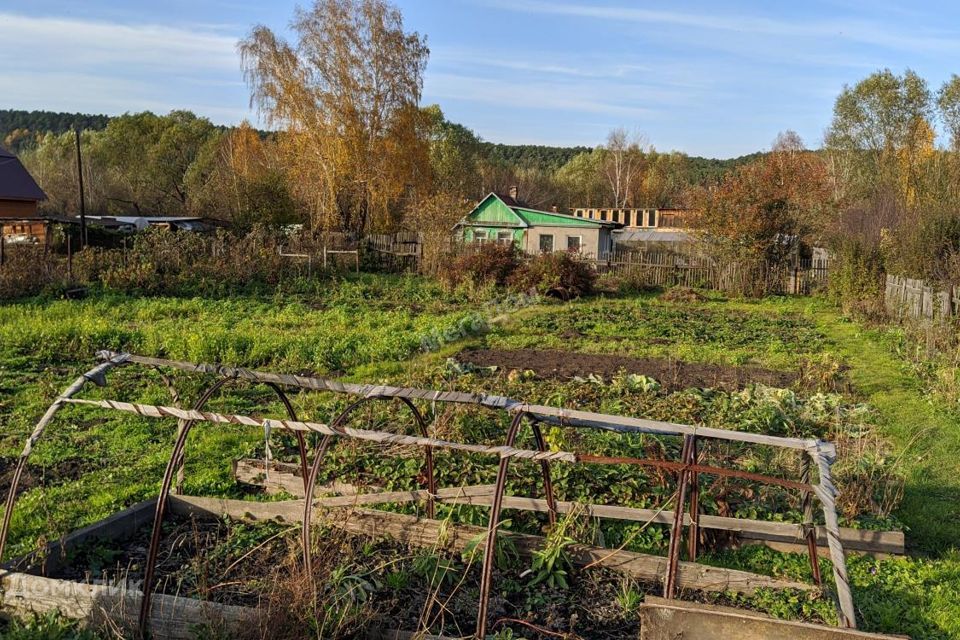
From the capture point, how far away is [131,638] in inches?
139

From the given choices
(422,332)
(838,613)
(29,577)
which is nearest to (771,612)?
(838,613)

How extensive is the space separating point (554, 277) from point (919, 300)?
8.96 meters

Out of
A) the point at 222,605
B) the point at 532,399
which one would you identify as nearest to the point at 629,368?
the point at 532,399

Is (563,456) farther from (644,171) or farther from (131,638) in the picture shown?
(644,171)

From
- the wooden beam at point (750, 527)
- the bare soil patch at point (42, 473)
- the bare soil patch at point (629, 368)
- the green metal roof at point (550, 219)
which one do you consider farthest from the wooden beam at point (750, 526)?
the green metal roof at point (550, 219)

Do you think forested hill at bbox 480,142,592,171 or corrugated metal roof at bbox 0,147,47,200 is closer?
corrugated metal roof at bbox 0,147,47,200

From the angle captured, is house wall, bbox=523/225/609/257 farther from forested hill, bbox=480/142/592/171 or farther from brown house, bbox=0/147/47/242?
forested hill, bbox=480/142/592/171

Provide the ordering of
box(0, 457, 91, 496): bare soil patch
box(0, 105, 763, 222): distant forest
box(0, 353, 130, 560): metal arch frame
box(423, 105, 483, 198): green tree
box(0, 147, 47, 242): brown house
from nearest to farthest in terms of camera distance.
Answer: box(0, 353, 130, 560): metal arch frame, box(0, 457, 91, 496): bare soil patch, box(0, 147, 47, 242): brown house, box(0, 105, 763, 222): distant forest, box(423, 105, 483, 198): green tree

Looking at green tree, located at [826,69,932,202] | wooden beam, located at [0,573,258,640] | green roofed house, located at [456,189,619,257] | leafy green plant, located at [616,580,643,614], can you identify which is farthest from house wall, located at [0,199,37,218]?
green tree, located at [826,69,932,202]

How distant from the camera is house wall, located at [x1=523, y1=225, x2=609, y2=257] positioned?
111 feet

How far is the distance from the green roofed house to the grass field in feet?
54.5

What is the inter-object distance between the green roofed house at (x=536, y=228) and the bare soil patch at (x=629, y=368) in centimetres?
2179

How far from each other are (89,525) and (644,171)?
7900 cm

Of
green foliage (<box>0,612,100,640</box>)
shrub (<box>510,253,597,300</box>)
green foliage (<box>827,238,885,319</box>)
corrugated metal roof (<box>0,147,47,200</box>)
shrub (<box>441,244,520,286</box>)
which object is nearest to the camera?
green foliage (<box>0,612,100,640</box>)
